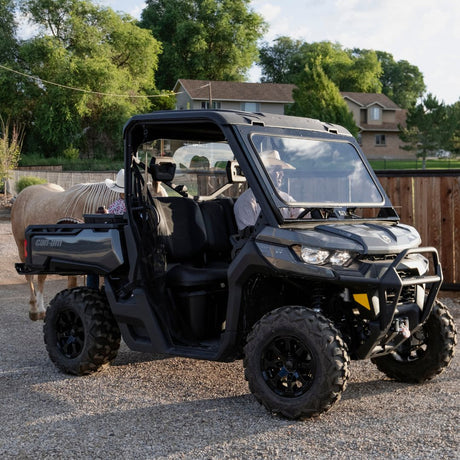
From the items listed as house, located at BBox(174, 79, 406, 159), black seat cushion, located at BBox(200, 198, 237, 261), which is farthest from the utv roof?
house, located at BBox(174, 79, 406, 159)

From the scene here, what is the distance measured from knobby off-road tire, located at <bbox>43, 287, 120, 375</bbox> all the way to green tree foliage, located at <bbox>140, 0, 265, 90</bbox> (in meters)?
81.9

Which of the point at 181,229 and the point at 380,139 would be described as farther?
the point at 380,139

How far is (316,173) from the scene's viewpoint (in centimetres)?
652

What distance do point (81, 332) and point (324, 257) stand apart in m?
2.73

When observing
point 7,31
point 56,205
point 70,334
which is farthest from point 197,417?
point 7,31

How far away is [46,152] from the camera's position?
6788 cm

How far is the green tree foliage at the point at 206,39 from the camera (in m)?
88.4

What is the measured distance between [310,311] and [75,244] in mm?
2573

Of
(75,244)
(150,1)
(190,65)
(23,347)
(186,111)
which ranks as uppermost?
(150,1)

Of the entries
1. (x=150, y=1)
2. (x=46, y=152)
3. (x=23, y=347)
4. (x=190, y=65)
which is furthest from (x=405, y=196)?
(x=150, y=1)

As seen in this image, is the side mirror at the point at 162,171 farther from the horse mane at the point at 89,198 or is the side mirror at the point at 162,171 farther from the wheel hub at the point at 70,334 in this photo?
the horse mane at the point at 89,198

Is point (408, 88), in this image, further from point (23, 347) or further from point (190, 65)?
point (23, 347)

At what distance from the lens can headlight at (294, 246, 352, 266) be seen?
5.62 meters

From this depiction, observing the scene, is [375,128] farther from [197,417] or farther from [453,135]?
[197,417]
